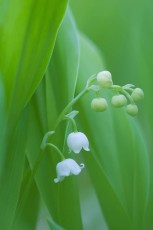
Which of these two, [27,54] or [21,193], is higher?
[27,54]

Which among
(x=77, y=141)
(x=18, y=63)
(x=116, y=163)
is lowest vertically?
(x=116, y=163)

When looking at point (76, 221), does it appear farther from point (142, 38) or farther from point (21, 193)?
point (142, 38)

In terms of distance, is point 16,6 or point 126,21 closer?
point 16,6

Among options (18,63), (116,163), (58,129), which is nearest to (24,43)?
(18,63)

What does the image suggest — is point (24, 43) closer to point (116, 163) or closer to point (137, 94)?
point (137, 94)

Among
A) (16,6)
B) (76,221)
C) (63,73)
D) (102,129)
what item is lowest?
(76,221)

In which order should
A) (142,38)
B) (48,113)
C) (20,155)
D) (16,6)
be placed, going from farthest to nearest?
1. (142,38)
2. (48,113)
3. (20,155)
4. (16,6)

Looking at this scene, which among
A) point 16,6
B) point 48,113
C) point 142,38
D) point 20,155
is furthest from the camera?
point 142,38

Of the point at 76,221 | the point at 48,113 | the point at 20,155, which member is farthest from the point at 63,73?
the point at 76,221
